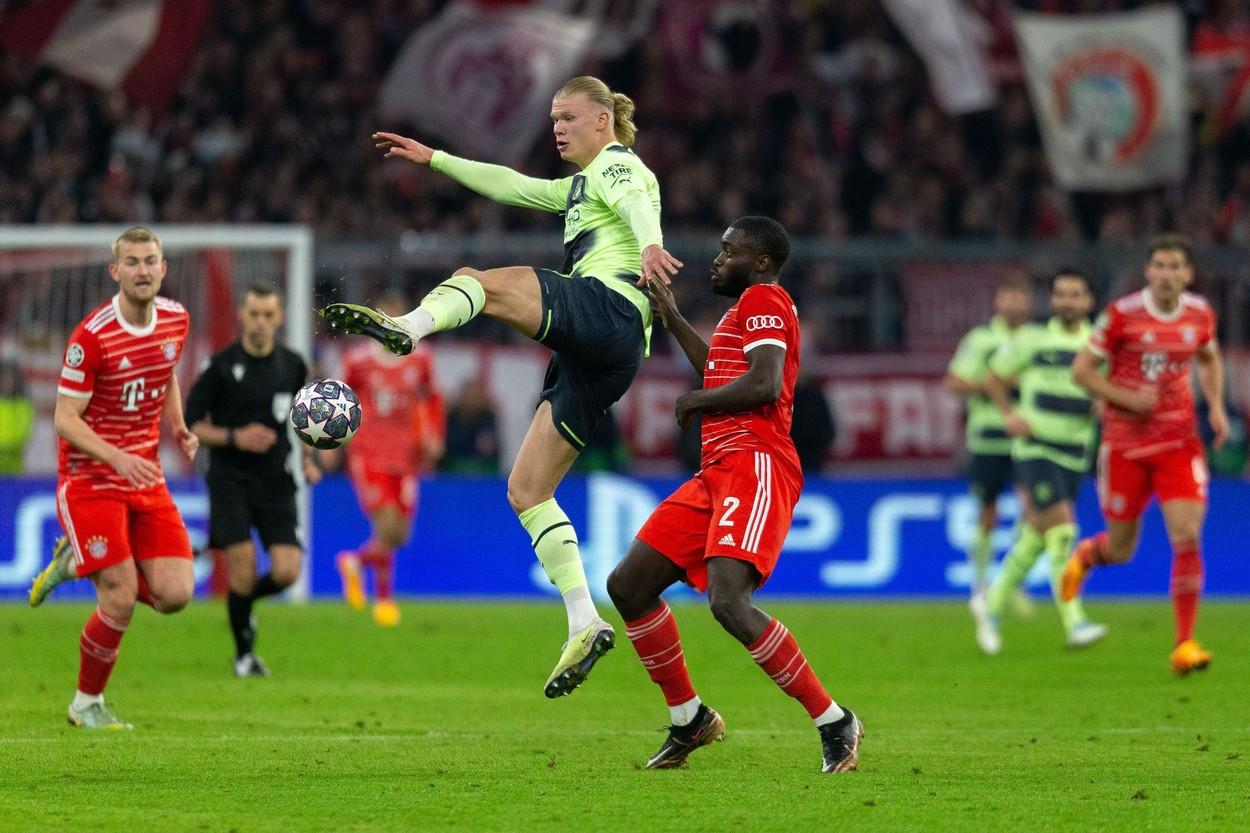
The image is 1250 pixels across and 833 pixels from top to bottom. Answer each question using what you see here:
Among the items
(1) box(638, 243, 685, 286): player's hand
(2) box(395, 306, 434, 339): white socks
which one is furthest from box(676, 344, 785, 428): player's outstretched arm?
(2) box(395, 306, 434, 339): white socks

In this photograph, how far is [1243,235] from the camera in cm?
2102

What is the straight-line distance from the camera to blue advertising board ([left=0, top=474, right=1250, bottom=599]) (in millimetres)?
17750

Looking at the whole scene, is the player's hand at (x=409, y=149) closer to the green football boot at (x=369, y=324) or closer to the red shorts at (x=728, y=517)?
the green football boot at (x=369, y=324)

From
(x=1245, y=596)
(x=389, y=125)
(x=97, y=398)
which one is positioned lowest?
(x=1245, y=596)

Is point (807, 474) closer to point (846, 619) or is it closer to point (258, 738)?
point (846, 619)

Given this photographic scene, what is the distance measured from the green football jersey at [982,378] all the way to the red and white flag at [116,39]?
8.97 m

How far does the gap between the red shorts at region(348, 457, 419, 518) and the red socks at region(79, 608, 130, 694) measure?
676 centimetres

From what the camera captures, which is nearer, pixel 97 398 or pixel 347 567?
pixel 97 398

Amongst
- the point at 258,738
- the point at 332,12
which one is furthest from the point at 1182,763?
the point at 332,12

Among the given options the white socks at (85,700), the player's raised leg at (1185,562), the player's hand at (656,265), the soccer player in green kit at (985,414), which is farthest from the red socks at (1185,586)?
the white socks at (85,700)

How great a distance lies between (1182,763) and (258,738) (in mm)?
4040

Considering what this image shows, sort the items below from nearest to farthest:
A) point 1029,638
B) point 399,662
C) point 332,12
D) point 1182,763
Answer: point 1182,763 < point 399,662 < point 1029,638 < point 332,12

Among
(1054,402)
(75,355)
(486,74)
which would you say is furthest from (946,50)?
(75,355)

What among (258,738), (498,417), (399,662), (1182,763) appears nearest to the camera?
(1182,763)
